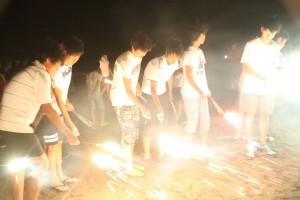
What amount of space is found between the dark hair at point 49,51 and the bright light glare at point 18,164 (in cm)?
124

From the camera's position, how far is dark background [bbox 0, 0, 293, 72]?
1995 centimetres

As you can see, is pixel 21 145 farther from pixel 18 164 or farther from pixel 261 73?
pixel 261 73

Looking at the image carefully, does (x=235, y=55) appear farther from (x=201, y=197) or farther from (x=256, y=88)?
(x=201, y=197)

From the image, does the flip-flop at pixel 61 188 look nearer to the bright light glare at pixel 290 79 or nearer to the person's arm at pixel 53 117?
the person's arm at pixel 53 117

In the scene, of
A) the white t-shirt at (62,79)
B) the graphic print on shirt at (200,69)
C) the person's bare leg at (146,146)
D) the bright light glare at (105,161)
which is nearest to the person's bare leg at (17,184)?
the white t-shirt at (62,79)

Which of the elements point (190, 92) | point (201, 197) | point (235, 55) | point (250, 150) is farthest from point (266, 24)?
point (235, 55)

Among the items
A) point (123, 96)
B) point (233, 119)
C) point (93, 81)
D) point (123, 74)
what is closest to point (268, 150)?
point (233, 119)

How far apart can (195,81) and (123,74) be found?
157cm

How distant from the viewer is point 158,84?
5.81 m

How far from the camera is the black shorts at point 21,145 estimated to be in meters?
3.66

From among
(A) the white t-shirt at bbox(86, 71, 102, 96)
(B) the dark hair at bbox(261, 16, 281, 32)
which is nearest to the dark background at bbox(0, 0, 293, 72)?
(A) the white t-shirt at bbox(86, 71, 102, 96)

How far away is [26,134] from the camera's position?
146 inches

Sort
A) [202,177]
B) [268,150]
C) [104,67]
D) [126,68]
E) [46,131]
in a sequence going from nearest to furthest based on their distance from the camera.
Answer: [46,131] < [126,68] < [202,177] < [268,150] < [104,67]

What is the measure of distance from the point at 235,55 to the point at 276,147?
7.12 m
